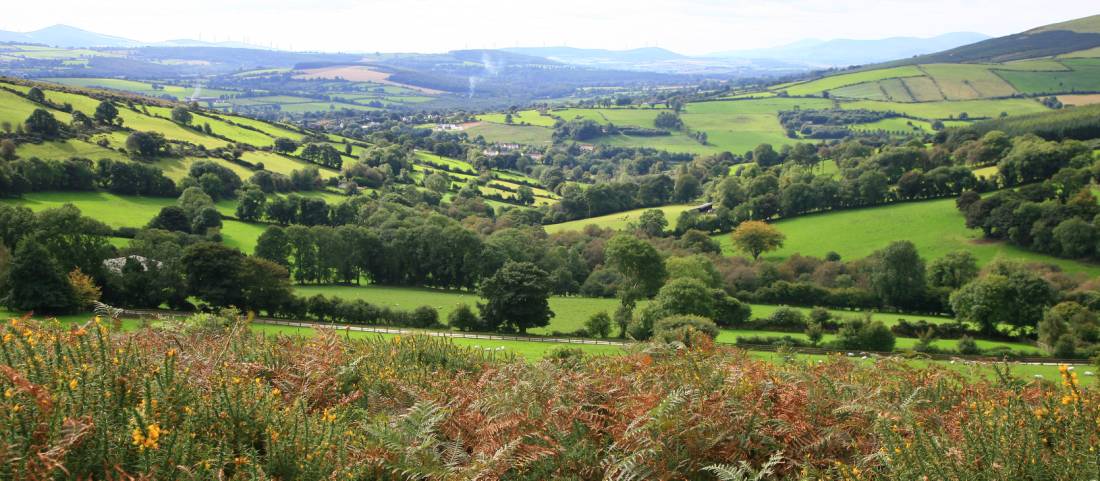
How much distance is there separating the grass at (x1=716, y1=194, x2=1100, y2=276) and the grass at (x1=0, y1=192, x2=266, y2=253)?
50.3m

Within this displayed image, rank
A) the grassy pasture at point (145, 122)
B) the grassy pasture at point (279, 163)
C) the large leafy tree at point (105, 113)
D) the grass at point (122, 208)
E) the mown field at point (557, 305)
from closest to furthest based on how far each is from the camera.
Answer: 1. the mown field at point (557, 305)
2. the grass at point (122, 208)
3. the large leafy tree at point (105, 113)
4. the grassy pasture at point (279, 163)
5. the grassy pasture at point (145, 122)

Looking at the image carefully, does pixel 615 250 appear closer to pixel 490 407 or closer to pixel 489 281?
pixel 489 281

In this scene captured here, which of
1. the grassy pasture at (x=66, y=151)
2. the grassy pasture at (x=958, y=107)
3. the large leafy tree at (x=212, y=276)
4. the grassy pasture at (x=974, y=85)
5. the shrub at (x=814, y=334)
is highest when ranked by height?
the grassy pasture at (x=974, y=85)

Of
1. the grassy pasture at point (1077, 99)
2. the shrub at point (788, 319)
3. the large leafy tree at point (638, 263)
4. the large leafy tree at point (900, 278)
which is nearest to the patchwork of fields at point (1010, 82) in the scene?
the grassy pasture at point (1077, 99)

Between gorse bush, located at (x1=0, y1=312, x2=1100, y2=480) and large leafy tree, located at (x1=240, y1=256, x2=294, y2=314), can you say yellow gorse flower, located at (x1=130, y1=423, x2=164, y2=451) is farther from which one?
large leafy tree, located at (x1=240, y1=256, x2=294, y2=314)

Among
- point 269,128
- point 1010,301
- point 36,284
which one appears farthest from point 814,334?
point 269,128

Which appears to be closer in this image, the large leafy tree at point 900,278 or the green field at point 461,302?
the green field at point 461,302

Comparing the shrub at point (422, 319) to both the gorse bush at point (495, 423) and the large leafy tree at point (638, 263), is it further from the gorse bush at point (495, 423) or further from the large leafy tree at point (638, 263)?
the gorse bush at point (495, 423)

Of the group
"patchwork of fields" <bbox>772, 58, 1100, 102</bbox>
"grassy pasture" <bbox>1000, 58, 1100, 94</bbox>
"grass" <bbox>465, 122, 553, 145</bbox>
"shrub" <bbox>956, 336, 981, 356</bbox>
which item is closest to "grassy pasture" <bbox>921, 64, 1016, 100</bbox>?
"patchwork of fields" <bbox>772, 58, 1100, 102</bbox>

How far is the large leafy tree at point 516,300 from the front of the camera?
4344 cm

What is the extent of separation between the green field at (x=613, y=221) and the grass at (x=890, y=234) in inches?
490

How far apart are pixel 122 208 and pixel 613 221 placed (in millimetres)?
56867

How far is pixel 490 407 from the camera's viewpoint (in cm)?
873

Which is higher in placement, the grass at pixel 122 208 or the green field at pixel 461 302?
the grass at pixel 122 208
